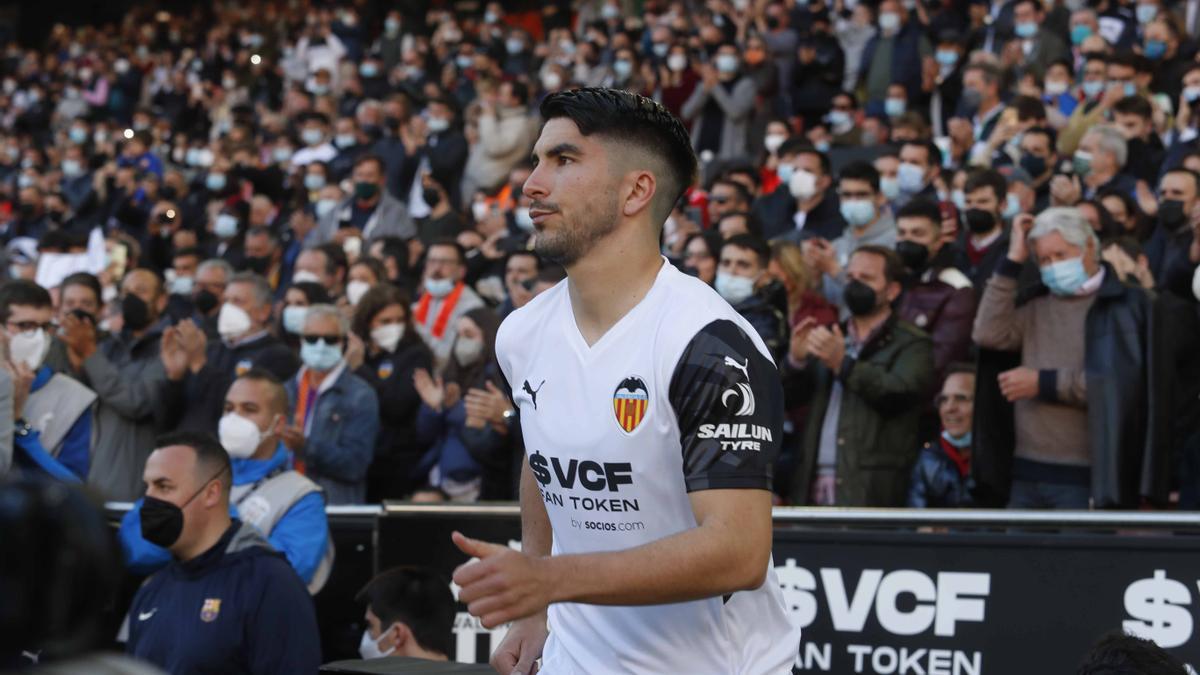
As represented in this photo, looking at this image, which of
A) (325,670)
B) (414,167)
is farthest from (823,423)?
(414,167)

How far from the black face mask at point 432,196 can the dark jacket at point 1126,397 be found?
8196mm

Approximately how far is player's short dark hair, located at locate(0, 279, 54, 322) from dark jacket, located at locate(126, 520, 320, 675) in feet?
11.6

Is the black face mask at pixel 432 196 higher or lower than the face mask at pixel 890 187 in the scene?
higher

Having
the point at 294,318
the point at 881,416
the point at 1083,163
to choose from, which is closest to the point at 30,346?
the point at 294,318

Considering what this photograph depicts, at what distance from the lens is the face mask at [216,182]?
712 inches

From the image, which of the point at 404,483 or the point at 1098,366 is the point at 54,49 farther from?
the point at 1098,366

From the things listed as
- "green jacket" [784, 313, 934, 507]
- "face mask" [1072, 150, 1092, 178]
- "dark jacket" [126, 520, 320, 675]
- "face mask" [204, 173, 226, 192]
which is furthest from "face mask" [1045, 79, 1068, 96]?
"dark jacket" [126, 520, 320, 675]

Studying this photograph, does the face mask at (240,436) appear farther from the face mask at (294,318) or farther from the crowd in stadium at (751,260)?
the face mask at (294,318)

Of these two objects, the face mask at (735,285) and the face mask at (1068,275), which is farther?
the face mask at (735,285)

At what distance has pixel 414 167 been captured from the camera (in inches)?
688

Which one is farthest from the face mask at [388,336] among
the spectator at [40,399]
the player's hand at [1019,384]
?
the player's hand at [1019,384]

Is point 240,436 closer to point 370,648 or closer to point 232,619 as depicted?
point 370,648

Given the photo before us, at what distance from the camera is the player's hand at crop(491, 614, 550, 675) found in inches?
168

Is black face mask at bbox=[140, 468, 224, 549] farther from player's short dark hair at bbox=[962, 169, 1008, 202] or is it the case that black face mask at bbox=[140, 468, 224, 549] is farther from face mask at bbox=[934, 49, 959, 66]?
face mask at bbox=[934, 49, 959, 66]
